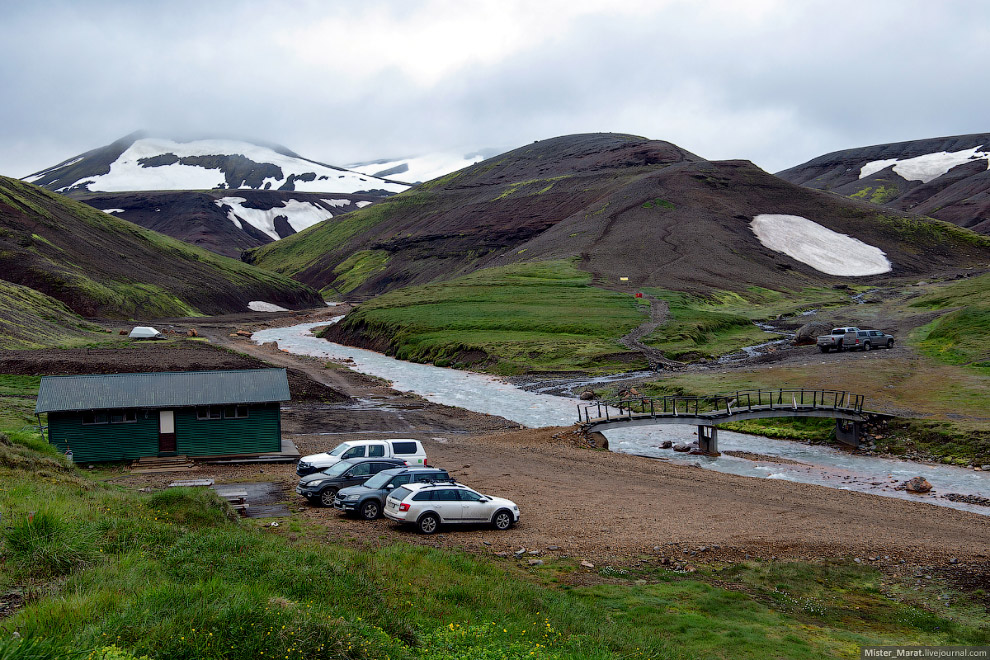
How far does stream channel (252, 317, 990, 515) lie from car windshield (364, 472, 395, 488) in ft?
65.9

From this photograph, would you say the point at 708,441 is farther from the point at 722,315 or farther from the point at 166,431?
the point at 722,315

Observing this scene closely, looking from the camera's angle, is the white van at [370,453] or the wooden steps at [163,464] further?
the wooden steps at [163,464]

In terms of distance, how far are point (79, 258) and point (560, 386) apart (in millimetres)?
98823

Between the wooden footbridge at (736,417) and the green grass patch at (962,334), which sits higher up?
the green grass patch at (962,334)

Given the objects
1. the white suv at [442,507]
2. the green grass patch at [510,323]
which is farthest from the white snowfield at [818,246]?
the white suv at [442,507]

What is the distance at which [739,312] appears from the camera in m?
97.6

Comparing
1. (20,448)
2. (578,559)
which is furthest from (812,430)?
(20,448)

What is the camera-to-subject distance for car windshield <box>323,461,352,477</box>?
25.8m

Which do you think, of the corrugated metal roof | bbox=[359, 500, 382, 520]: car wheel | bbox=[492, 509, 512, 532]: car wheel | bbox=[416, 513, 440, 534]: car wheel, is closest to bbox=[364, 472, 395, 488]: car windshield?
bbox=[359, 500, 382, 520]: car wheel

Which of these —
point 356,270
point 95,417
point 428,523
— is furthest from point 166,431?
point 356,270

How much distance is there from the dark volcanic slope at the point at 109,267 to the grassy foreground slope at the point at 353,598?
10389cm

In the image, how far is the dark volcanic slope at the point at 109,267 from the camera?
4318 inches

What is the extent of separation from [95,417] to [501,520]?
20538 mm

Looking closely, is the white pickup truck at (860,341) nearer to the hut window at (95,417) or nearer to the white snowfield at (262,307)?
the hut window at (95,417)
